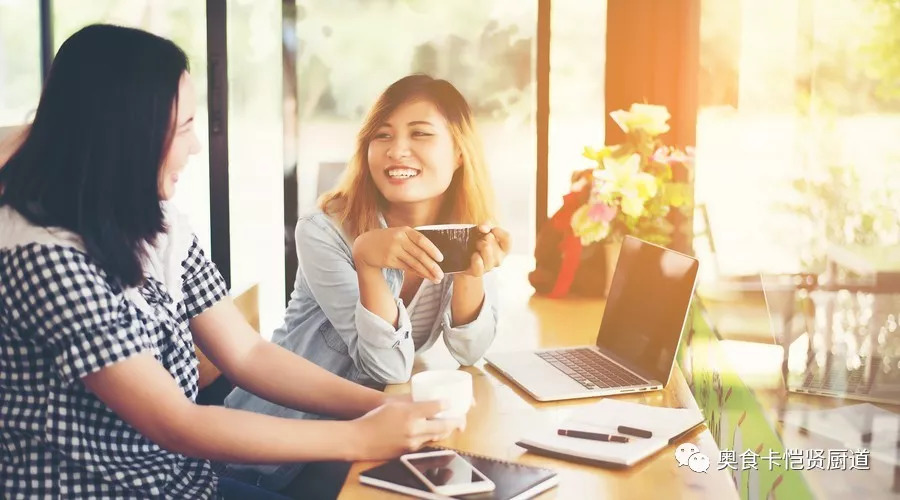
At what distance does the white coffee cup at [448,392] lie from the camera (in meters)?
1.20

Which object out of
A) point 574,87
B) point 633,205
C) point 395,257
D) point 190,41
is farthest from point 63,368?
point 190,41

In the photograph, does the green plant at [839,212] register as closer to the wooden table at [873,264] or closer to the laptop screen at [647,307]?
the wooden table at [873,264]

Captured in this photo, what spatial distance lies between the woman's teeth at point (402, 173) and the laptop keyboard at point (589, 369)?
51 cm

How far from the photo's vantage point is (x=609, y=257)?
2367 mm

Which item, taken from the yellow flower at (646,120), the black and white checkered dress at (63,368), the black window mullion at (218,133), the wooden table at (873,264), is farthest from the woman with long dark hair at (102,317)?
the black window mullion at (218,133)

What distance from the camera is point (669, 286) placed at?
4.86 feet

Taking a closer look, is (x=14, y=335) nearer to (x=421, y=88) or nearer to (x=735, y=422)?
(x=421, y=88)

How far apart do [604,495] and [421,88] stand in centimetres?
117

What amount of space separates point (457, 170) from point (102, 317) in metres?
1.07

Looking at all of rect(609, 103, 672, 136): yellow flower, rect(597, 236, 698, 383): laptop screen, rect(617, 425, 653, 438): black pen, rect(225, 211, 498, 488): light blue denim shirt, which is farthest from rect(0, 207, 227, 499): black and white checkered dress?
rect(609, 103, 672, 136): yellow flower

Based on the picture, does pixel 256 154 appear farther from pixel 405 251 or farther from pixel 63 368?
pixel 63 368

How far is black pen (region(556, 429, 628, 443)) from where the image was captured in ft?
3.79

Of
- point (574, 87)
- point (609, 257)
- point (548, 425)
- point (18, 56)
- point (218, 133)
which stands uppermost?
point (18, 56)

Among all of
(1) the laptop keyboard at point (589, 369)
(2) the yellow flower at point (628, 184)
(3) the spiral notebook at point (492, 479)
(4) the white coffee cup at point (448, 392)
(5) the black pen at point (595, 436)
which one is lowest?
(3) the spiral notebook at point (492, 479)
